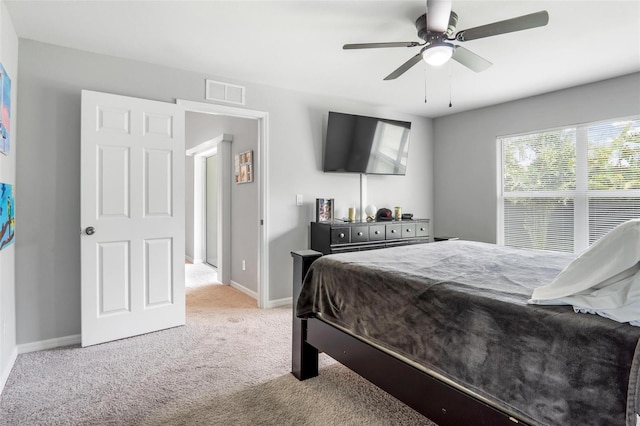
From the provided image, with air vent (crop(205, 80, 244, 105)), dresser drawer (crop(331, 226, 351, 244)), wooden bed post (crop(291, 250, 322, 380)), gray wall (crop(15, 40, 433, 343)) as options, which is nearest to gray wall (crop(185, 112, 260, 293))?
air vent (crop(205, 80, 244, 105))

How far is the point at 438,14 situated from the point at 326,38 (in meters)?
0.96

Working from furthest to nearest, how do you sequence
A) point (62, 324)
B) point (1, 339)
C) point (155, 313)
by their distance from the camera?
1. point (155, 313)
2. point (62, 324)
3. point (1, 339)

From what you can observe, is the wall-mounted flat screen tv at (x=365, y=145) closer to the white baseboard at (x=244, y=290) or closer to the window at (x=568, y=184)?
the window at (x=568, y=184)

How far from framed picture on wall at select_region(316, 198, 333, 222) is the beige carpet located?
1.50m

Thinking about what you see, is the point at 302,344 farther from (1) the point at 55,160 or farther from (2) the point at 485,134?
(2) the point at 485,134

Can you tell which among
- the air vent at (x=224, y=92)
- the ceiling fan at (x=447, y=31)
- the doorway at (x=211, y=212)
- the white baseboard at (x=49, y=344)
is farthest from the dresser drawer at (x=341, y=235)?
the doorway at (x=211, y=212)

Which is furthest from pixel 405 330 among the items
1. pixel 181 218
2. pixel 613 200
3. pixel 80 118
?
pixel 613 200

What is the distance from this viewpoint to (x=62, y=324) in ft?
9.31

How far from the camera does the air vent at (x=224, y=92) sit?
3.43 meters

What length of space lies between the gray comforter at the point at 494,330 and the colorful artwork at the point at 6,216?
6.29ft

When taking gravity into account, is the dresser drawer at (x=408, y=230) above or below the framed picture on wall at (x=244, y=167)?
below

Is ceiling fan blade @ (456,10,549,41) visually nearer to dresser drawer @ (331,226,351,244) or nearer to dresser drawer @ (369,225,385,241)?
dresser drawer @ (331,226,351,244)

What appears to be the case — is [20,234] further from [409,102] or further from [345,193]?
[409,102]

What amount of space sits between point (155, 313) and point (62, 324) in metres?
0.69
